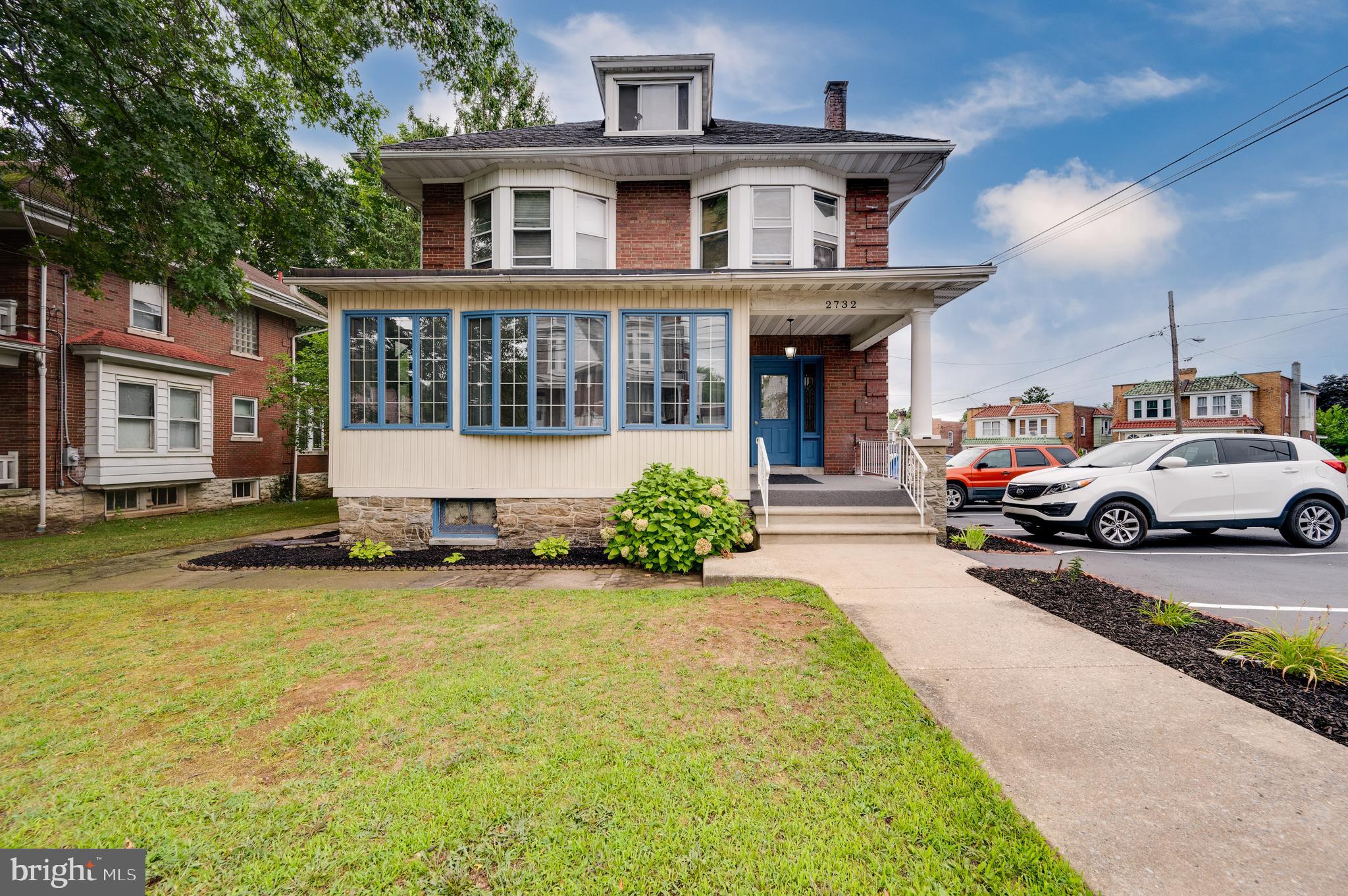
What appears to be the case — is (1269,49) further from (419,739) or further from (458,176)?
(419,739)

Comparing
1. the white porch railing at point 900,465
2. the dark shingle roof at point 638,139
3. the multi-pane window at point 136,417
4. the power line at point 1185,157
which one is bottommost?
the white porch railing at point 900,465

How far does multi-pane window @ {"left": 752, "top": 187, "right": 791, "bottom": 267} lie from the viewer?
9.64m

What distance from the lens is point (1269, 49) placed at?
14.0m

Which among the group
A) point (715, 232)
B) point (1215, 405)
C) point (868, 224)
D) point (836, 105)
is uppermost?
point (836, 105)

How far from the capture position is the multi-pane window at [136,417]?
1201 cm

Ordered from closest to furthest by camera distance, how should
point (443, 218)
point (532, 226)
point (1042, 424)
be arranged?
point (532, 226) < point (443, 218) < point (1042, 424)

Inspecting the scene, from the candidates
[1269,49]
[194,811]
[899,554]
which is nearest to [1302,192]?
[1269,49]

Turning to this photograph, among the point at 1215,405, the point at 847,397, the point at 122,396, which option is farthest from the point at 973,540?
the point at 1215,405

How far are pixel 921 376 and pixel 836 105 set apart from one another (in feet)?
24.5

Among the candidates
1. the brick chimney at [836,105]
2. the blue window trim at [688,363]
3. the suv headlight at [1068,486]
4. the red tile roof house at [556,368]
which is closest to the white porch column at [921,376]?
the red tile roof house at [556,368]

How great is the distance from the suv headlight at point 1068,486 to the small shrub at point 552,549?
7.97 meters

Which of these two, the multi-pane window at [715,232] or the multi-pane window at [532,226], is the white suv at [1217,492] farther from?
the multi-pane window at [532,226]

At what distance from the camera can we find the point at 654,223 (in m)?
10.2

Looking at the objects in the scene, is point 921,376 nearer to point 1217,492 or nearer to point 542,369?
point 1217,492
